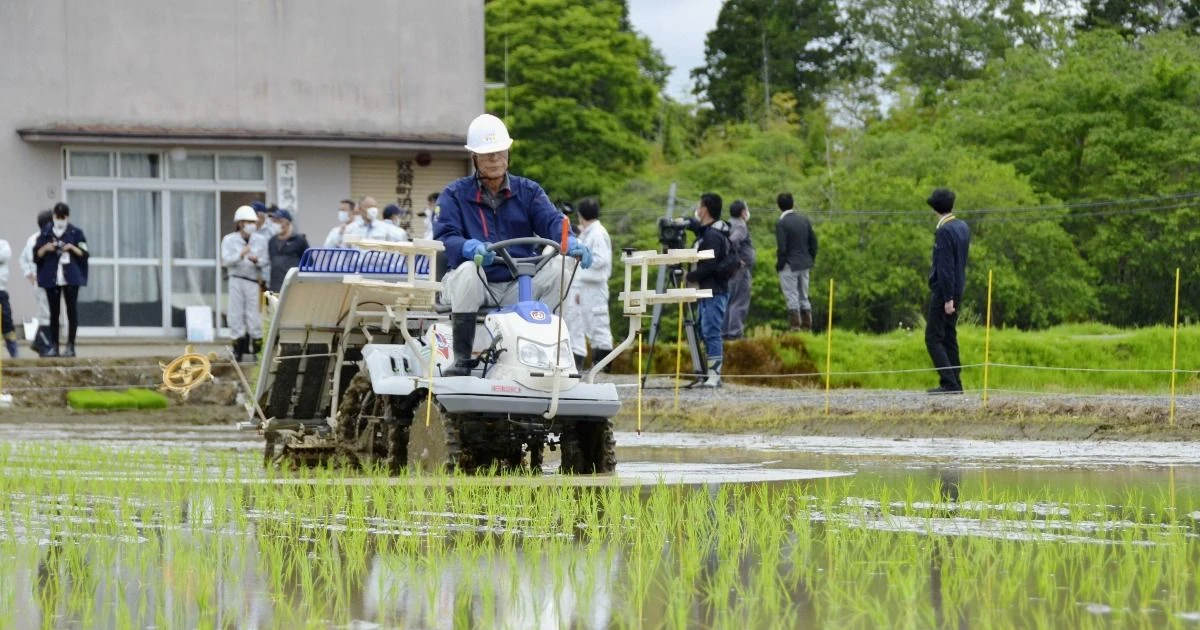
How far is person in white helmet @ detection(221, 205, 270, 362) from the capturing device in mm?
24812

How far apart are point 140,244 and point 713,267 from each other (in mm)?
13751

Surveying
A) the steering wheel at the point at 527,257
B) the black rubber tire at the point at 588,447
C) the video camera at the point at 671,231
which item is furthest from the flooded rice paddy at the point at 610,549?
the video camera at the point at 671,231

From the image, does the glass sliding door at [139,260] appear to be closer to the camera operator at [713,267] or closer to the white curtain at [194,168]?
the white curtain at [194,168]

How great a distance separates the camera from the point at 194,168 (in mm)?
30406

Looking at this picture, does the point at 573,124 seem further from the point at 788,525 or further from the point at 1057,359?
the point at 788,525

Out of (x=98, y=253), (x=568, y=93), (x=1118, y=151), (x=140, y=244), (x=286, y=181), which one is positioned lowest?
(x=98, y=253)

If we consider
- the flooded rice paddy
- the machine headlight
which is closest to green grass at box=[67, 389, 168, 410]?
the flooded rice paddy

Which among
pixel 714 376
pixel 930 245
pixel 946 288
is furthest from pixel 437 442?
pixel 930 245

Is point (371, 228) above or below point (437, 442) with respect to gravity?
above

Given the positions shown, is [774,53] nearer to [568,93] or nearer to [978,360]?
[568,93]

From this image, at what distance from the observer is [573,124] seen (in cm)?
6544

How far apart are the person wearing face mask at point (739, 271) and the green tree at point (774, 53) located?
2446 inches

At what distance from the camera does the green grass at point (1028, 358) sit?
2438 centimetres

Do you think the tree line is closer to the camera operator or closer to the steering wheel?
the camera operator
